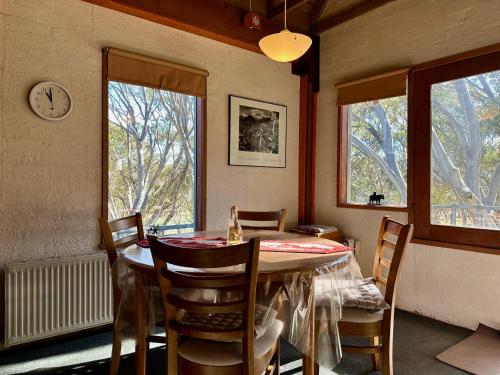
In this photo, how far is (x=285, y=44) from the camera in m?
2.12

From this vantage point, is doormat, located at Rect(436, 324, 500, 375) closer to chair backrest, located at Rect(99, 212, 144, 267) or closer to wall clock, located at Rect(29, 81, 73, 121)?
chair backrest, located at Rect(99, 212, 144, 267)

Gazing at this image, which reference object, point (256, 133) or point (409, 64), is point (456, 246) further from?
point (256, 133)

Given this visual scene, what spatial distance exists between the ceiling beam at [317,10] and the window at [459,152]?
1245 millimetres

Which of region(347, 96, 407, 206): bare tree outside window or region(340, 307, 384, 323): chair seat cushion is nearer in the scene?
region(340, 307, 384, 323): chair seat cushion

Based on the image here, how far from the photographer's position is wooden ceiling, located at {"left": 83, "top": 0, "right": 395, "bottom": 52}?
293 centimetres

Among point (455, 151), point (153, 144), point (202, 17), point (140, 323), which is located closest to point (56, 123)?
point (153, 144)

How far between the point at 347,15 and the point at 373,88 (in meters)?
0.80

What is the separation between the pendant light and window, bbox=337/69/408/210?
1479 mm

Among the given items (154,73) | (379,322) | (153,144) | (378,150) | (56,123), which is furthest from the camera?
(378,150)

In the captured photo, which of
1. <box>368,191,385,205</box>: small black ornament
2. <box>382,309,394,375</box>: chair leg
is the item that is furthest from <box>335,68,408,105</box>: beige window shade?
<box>382,309,394,375</box>: chair leg

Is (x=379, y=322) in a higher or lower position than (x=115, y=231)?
lower

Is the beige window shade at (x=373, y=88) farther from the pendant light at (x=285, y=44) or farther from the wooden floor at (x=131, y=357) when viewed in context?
the wooden floor at (x=131, y=357)

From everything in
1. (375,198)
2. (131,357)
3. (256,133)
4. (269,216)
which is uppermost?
(256,133)

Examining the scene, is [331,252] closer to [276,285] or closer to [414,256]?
[276,285]
